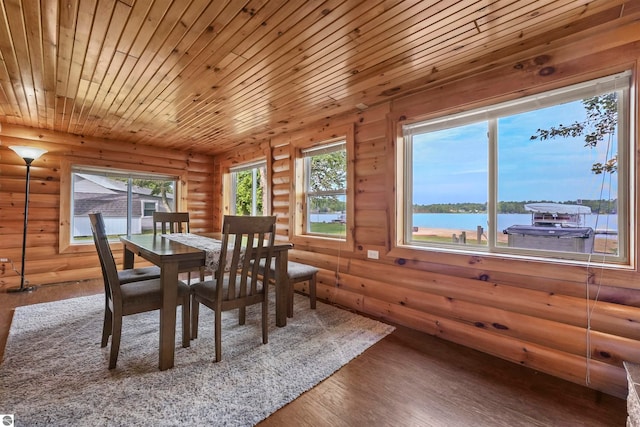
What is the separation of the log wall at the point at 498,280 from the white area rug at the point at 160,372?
49 centimetres

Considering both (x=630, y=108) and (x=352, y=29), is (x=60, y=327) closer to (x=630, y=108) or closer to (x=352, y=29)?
(x=352, y=29)

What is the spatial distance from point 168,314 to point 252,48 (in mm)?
1923

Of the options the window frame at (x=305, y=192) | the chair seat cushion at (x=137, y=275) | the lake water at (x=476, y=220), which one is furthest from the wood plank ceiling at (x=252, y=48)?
the chair seat cushion at (x=137, y=275)

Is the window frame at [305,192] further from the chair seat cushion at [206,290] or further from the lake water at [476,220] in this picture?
the chair seat cushion at [206,290]

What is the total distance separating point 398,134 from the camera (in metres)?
2.70

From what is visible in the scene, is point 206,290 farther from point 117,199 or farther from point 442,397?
point 117,199

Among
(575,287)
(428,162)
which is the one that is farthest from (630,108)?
(428,162)

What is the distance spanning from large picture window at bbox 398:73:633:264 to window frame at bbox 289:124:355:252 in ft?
1.94

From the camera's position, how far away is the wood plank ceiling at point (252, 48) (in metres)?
1.54

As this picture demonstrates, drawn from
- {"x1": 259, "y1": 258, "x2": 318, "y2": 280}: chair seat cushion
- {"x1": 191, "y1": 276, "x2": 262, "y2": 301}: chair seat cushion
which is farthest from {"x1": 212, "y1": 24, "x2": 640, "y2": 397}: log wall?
{"x1": 191, "y1": 276, "x2": 262, "y2": 301}: chair seat cushion

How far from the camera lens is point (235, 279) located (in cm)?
207

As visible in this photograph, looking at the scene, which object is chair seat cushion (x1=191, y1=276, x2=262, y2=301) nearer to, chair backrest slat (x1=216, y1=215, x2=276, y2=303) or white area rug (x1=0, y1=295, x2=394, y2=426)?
chair backrest slat (x1=216, y1=215, x2=276, y2=303)

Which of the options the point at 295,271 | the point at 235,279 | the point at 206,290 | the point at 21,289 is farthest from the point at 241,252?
the point at 21,289

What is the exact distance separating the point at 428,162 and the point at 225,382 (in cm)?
246
